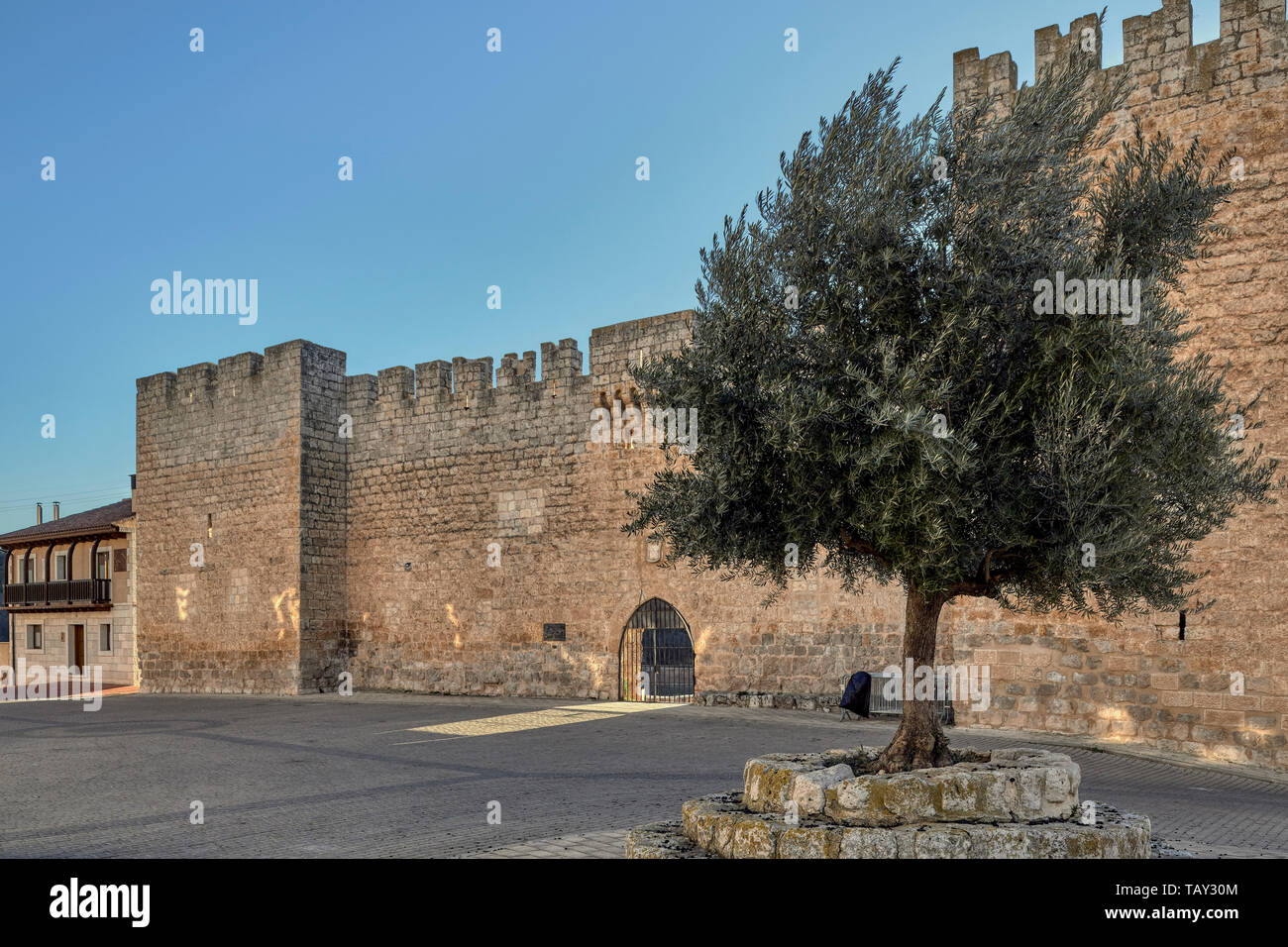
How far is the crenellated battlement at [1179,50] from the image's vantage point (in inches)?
421

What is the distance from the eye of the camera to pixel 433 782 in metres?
9.13

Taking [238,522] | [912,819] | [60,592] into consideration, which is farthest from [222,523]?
[912,819]

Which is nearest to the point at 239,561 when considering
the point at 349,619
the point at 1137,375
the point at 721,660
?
the point at 349,619

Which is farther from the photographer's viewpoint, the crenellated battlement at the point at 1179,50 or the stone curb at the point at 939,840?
the crenellated battlement at the point at 1179,50

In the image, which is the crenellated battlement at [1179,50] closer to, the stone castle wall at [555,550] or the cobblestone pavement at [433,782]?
the stone castle wall at [555,550]

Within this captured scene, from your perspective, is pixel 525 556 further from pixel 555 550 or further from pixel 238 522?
pixel 238 522

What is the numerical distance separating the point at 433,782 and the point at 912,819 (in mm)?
5189

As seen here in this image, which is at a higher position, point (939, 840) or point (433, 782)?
point (939, 840)

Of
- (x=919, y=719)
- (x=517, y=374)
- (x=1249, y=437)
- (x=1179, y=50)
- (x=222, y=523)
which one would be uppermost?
(x=1179, y=50)

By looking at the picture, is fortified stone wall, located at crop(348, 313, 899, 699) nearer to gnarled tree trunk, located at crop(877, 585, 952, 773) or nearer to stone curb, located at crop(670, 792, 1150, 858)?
gnarled tree trunk, located at crop(877, 585, 952, 773)

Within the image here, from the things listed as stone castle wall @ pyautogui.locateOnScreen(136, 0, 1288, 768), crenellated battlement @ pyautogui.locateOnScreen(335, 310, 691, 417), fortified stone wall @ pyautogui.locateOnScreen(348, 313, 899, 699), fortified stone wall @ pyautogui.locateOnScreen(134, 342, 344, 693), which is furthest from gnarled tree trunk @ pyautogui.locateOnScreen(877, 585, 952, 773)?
fortified stone wall @ pyautogui.locateOnScreen(134, 342, 344, 693)

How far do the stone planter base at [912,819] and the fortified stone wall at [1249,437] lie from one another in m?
5.74

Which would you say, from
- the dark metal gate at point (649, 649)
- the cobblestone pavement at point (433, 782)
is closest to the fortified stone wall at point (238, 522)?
the cobblestone pavement at point (433, 782)
